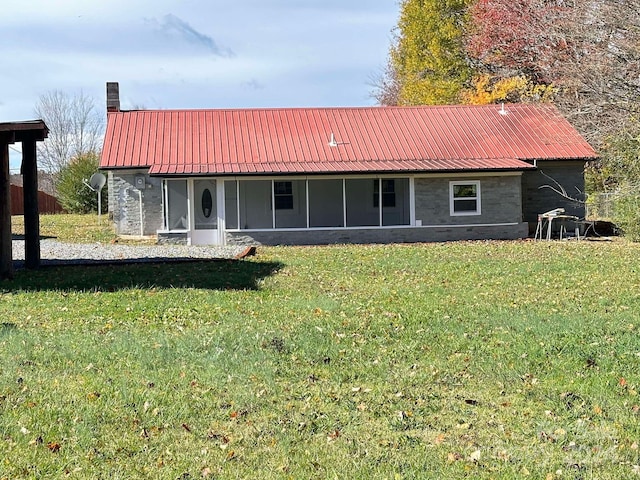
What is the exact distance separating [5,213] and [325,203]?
13695 millimetres

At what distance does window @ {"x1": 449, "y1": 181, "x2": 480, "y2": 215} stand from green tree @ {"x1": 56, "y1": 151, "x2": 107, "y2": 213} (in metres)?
20.4

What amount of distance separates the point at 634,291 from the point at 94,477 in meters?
9.37

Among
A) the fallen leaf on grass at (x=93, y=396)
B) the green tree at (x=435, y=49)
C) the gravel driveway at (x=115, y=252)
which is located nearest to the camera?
the fallen leaf on grass at (x=93, y=396)

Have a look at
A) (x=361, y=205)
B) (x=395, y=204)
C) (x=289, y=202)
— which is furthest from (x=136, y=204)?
(x=395, y=204)

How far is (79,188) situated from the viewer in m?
38.0

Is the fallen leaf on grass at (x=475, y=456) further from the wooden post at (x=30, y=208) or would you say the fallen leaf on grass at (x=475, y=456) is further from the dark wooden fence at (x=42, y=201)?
the dark wooden fence at (x=42, y=201)

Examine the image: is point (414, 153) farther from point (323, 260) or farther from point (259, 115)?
point (323, 260)

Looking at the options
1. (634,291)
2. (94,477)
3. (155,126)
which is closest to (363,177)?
(155,126)

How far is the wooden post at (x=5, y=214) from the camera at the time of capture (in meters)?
12.9

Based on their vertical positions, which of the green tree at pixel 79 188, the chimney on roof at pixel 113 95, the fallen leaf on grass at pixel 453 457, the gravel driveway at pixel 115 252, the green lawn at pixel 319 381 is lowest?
the fallen leaf on grass at pixel 453 457

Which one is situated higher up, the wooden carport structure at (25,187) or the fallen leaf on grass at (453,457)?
the wooden carport structure at (25,187)

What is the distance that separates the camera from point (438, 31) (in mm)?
37156

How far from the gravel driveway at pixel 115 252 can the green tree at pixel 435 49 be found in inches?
765

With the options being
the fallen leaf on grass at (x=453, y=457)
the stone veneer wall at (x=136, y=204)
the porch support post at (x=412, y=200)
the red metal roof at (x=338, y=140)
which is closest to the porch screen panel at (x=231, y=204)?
the red metal roof at (x=338, y=140)
